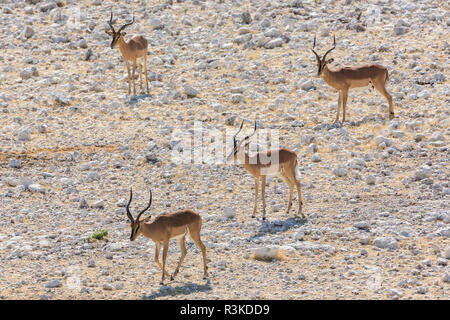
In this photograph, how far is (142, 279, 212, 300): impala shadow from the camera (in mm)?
12066

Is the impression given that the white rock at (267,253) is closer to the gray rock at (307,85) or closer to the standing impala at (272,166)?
the standing impala at (272,166)

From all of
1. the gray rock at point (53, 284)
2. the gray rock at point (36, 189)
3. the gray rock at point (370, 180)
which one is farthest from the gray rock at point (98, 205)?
the gray rock at point (370, 180)

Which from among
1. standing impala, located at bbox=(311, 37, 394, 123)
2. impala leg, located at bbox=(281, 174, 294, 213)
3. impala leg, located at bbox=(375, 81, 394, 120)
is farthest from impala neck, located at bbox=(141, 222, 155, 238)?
impala leg, located at bbox=(375, 81, 394, 120)

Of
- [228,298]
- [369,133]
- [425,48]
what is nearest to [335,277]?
[228,298]

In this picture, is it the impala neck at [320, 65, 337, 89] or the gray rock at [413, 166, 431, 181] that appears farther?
the impala neck at [320, 65, 337, 89]

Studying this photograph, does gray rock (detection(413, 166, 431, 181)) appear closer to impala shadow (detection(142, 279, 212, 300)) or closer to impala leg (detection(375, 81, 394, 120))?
impala leg (detection(375, 81, 394, 120))

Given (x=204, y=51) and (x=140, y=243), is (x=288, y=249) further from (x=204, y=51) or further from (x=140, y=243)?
(x=204, y=51)

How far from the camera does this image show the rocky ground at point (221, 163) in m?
12.8

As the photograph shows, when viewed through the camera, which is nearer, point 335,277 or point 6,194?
point 335,277

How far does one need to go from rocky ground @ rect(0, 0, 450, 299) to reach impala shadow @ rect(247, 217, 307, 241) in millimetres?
41

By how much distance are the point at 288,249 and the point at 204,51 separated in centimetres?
1159

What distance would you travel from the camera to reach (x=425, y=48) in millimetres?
22344

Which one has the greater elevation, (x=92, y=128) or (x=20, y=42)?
(x=20, y=42)

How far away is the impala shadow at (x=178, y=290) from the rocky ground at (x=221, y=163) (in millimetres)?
36
